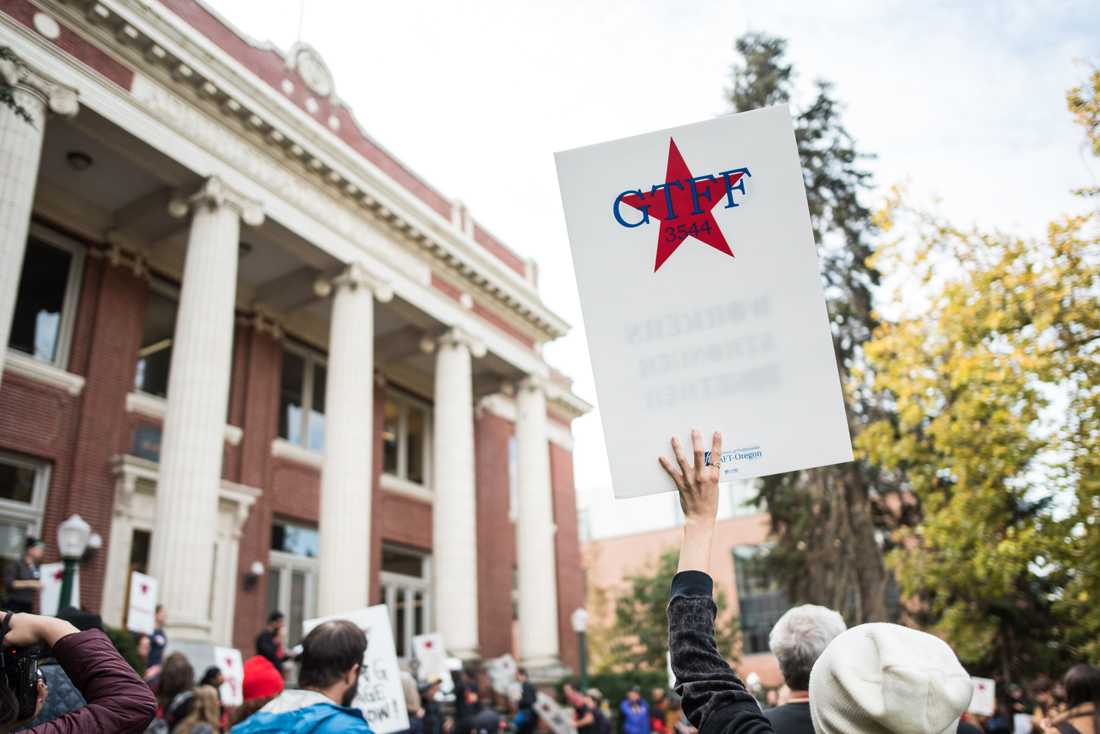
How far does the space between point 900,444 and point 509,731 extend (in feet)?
30.3

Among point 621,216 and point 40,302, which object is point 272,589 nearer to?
point 40,302

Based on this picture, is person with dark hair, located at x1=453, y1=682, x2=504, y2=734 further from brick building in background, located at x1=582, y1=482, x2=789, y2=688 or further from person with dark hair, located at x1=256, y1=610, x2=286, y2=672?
brick building in background, located at x1=582, y1=482, x2=789, y2=688

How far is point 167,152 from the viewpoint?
1440 cm

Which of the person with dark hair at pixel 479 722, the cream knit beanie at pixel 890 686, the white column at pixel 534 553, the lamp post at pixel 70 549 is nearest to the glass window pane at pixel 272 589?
the white column at pixel 534 553

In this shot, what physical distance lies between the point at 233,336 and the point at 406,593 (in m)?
8.31

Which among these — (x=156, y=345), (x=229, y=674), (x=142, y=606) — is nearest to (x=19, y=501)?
(x=156, y=345)

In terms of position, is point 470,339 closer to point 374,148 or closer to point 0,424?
point 374,148

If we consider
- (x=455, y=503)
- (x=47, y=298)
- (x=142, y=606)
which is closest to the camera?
(x=142, y=606)

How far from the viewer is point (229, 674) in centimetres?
962

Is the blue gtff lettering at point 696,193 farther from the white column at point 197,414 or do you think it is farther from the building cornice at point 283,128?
the building cornice at point 283,128

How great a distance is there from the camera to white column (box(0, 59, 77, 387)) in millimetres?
11258

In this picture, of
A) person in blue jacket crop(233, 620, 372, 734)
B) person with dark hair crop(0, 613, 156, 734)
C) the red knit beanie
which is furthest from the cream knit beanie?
the red knit beanie

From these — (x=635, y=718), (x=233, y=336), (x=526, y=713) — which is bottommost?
(x=635, y=718)

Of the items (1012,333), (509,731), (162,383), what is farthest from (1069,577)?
(162,383)
